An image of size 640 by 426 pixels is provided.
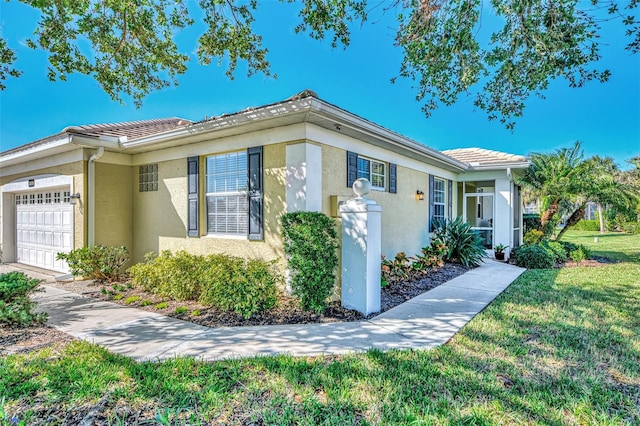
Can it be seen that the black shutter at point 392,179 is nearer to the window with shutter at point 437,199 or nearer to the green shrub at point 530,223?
the window with shutter at point 437,199

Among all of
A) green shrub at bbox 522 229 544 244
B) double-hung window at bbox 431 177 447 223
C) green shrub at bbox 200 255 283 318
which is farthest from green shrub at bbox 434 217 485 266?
green shrub at bbox 200 255 283 318

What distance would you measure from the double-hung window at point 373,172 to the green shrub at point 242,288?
12.3 ft

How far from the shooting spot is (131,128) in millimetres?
10227

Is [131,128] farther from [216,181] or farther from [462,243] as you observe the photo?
[462,243]

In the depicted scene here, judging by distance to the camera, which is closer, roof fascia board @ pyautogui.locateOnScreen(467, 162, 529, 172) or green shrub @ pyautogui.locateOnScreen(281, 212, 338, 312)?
green shrub @ pyautogui.locateOnScreen(281, 212, 338, 312)

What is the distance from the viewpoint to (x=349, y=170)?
23.9 feet

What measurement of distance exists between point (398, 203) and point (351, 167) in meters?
2.72

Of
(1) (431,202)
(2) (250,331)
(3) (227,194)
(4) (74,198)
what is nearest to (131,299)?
(3) (227,194)

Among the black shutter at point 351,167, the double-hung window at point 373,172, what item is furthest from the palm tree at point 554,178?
the black shutter at point 351,167

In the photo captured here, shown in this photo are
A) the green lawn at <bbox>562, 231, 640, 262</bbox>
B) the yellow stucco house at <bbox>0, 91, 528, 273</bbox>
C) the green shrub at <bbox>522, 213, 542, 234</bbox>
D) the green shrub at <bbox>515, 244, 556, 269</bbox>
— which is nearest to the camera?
the yellow stucco house at <bbox>0, 91, 528, 273</bbox>

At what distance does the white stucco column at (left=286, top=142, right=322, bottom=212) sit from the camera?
601 centimetres

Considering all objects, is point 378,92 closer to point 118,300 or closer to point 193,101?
point 193,101

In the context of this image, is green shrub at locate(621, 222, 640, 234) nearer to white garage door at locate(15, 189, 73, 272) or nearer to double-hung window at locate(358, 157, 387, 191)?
double-hung window at locate(358, 157, 387, 191)

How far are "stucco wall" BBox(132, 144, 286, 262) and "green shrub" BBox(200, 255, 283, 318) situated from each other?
1.05 m
